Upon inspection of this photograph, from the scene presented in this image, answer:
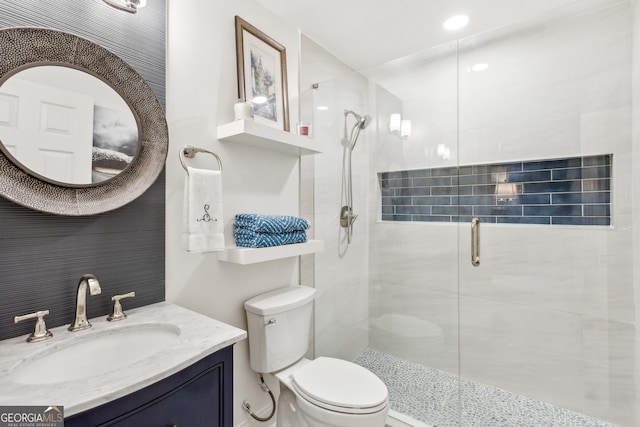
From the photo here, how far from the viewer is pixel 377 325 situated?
2.20 m

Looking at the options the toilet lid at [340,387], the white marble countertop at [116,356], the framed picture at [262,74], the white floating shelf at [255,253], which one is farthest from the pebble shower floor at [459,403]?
the framed picture at [262,74]

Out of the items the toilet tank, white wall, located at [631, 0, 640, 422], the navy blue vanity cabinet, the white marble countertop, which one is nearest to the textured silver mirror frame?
the white marble countertop

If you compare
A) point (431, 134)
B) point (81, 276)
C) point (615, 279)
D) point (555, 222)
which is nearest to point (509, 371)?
point (615, 279)

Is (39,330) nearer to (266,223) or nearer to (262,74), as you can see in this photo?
(266,223)

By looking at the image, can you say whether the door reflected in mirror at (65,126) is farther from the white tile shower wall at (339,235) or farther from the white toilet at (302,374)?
the white tile shower wall at (339,235)

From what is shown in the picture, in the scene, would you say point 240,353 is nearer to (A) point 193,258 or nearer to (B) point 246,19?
(A) point 193,258

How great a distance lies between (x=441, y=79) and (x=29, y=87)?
2030mm

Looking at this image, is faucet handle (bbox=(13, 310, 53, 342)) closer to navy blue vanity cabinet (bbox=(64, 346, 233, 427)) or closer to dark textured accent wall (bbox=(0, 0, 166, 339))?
dark textured accent wall (bbox=(0, 0, 166, 339))

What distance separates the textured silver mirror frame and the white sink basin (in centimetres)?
41

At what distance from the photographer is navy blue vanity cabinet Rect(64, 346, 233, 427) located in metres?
0.67

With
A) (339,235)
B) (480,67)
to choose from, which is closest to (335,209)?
(339,235)

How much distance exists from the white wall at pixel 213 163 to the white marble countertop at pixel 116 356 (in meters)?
0.24

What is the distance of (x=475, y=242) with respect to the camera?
1.87 meters

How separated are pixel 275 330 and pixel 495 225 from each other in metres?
1.50
